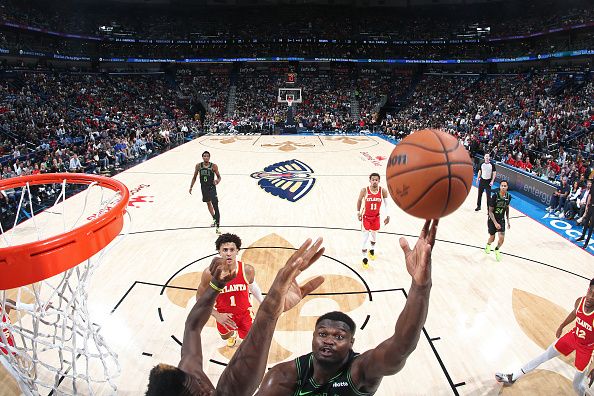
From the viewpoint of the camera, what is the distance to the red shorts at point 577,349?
396 centimetres

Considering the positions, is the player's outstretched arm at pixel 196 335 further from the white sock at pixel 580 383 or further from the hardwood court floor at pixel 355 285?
the white sock at pixel 580 383

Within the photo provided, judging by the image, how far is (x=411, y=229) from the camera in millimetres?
9312

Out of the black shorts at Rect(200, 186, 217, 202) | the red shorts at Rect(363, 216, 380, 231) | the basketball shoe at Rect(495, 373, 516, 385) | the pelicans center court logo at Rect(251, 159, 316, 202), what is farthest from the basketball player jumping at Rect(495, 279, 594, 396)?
the pelicans center court logo at Rect(251, 159, 316, 202)

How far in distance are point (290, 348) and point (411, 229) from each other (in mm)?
5256

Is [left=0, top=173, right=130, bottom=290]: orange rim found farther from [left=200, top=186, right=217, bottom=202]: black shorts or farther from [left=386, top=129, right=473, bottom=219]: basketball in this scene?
[left=200, top=186, right=217, bottom=202]: black shorts

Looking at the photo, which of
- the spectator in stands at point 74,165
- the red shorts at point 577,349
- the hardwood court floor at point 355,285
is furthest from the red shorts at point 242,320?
the spectator in stands at point 74,165

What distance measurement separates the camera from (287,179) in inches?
548

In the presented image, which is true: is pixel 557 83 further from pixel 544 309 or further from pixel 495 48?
pixel 544 309

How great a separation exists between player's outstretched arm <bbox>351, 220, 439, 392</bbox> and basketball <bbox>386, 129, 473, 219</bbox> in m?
0.41

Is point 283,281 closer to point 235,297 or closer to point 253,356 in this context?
point 253,356

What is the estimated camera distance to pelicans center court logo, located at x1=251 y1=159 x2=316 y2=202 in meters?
12.1

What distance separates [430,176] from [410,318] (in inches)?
35.7

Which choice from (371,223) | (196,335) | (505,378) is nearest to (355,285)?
(371,223)

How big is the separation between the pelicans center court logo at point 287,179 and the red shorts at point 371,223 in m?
4.48
